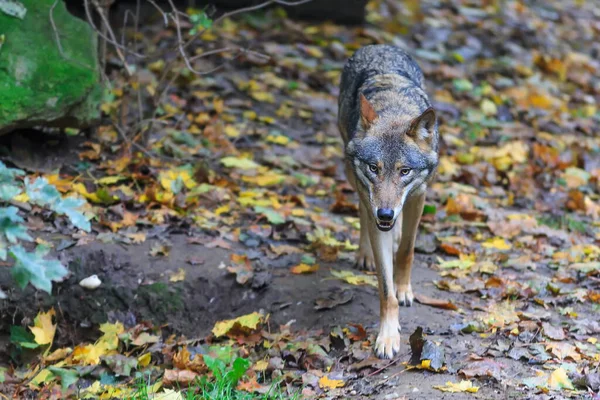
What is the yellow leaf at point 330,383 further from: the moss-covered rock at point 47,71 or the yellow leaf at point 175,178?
the moss-covered rock at point 47,71

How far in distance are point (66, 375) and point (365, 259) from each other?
263 cm

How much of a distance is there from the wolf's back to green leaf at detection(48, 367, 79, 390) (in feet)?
9.22

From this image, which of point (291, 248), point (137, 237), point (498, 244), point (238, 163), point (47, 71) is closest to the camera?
point (137, 237)

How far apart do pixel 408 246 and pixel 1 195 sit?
3.44 metres

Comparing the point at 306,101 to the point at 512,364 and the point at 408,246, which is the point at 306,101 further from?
the point at 512,364

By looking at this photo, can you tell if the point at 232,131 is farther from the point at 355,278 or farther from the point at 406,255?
the point at 406,255

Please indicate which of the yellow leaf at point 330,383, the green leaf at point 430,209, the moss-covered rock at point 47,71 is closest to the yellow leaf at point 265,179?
the green leaf at point 430,209

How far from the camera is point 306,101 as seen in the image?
400 inches

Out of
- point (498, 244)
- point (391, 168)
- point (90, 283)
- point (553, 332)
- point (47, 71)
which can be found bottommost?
point (90, 283)

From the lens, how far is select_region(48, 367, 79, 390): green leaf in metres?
5.61

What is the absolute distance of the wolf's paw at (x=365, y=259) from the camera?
22.0 ft

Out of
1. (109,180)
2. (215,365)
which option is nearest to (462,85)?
(109,180)

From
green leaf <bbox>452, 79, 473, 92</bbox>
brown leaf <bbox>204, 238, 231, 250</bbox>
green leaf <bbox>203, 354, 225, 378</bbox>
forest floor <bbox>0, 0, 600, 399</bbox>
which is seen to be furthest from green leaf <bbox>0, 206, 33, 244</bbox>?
green leaf <bbox>452, 79, 473, 92</bbox>

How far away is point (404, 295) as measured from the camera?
6.04m
